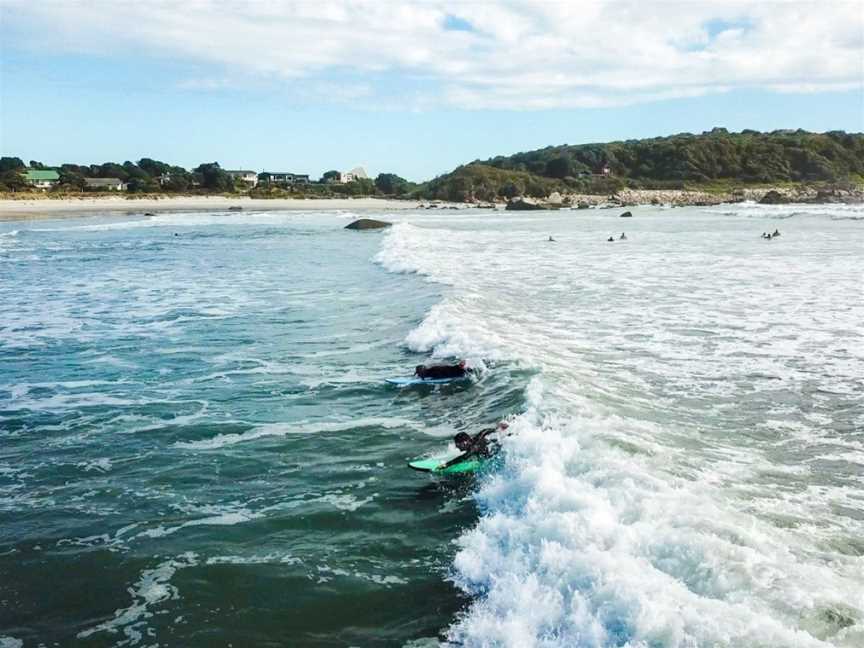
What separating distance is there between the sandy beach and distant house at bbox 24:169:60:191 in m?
20.9

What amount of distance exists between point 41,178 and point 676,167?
115 metres

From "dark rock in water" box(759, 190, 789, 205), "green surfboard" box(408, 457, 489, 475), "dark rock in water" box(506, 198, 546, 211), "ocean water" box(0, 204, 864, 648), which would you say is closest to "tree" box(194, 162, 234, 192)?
"dark rock in water" box(506, 198, 546, 211)

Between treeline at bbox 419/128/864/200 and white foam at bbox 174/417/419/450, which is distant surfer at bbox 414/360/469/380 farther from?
treeline at bbox 419/128/864/200

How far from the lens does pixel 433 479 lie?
7938 millimetres

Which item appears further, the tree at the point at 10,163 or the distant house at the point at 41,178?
the tree at the point at 10,163

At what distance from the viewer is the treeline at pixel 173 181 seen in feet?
384

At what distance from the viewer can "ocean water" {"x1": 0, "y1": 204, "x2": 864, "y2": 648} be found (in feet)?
17.2

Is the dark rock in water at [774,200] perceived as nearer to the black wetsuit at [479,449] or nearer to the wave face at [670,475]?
the wave face at [670,475]

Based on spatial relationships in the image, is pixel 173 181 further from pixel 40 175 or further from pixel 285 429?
pixel 285 429

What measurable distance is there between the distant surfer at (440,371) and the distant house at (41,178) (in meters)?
116

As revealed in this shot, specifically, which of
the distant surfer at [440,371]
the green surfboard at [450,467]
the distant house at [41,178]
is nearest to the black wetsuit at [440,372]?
the distant surfer at [440,371]

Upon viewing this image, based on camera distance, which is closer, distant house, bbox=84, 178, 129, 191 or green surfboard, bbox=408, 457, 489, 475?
green surfboard, bbox=408, 457, 489, 475

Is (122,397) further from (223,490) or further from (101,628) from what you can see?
(101,628)

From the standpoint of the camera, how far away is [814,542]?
6059 mm
